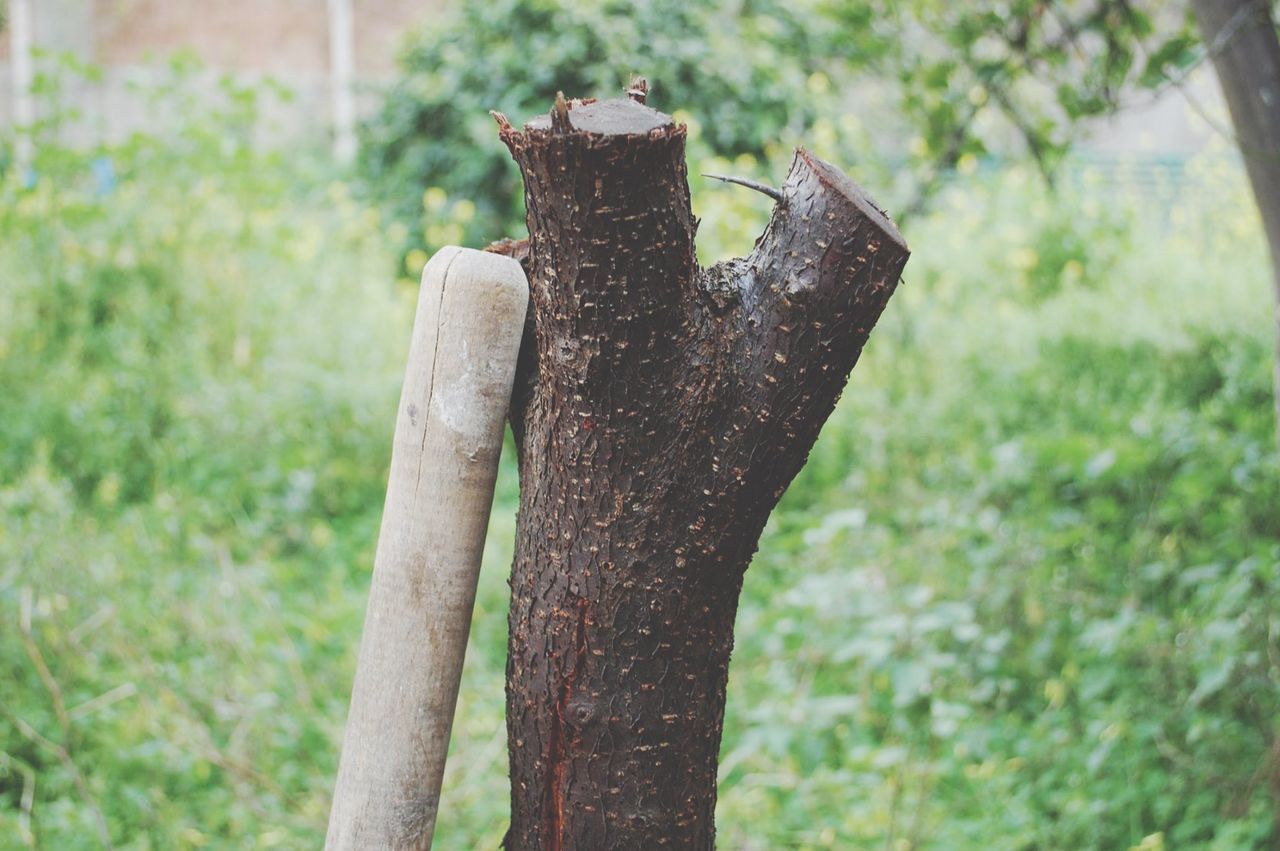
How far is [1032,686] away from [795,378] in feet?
7.72

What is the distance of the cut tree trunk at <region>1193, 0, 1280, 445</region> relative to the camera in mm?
2432

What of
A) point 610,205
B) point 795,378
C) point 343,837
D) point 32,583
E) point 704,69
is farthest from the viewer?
point 704,69

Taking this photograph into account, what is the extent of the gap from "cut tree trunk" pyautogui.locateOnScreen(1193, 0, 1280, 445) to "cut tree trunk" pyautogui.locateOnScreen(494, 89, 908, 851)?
5.13 feet

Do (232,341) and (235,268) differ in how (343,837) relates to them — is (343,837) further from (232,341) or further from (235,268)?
(235,268)

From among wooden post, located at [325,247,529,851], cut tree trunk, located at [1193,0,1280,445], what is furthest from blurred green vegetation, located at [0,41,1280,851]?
wooden post, located at [325,247,529,851]

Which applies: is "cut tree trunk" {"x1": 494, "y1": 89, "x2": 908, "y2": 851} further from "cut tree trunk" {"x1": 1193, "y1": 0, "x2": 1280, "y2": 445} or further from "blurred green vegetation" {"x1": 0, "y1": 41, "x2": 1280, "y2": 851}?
"cut tree trunk" {"x1": 1193, "y1": 0, "x2": 1280, "y2": 445}

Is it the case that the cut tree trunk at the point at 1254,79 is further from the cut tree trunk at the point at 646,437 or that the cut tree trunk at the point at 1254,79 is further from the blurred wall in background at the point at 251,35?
the blurred wall in background at the point at 251,35

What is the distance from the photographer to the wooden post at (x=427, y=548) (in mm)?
1414

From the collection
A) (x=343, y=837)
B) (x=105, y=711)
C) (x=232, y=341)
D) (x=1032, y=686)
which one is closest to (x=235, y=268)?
(x=232, y=341)

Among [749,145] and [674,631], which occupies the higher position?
[749,145]

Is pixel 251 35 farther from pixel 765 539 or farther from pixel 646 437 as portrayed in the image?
pixel 646 437

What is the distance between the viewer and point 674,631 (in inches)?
53.7

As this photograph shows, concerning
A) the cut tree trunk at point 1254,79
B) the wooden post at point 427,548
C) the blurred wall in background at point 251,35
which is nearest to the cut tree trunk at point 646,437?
the wooden post at point 427,548

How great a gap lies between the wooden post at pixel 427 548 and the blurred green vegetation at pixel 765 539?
1.22m
